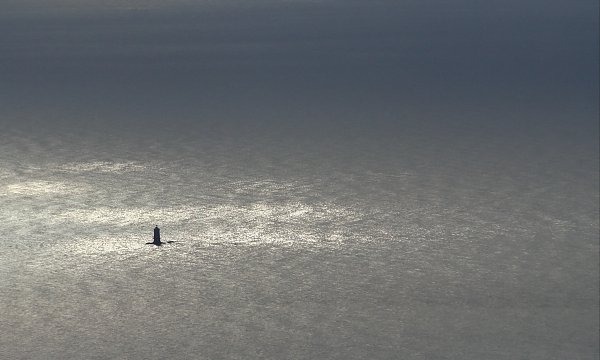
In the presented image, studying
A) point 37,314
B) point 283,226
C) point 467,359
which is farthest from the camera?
point 283,226

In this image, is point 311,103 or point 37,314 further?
point 311,103

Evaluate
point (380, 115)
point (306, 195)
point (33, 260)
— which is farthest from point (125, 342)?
point (380, 115)

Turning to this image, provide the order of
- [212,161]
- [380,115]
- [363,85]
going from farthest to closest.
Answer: [363,85]
[380,115]
[212,161]

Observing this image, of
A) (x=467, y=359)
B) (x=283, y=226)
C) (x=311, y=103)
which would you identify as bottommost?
(x=467, y=359)

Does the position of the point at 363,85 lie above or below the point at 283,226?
above

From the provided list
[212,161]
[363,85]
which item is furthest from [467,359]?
[363,85]

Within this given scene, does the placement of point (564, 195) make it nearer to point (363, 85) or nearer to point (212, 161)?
point (212, 161)
